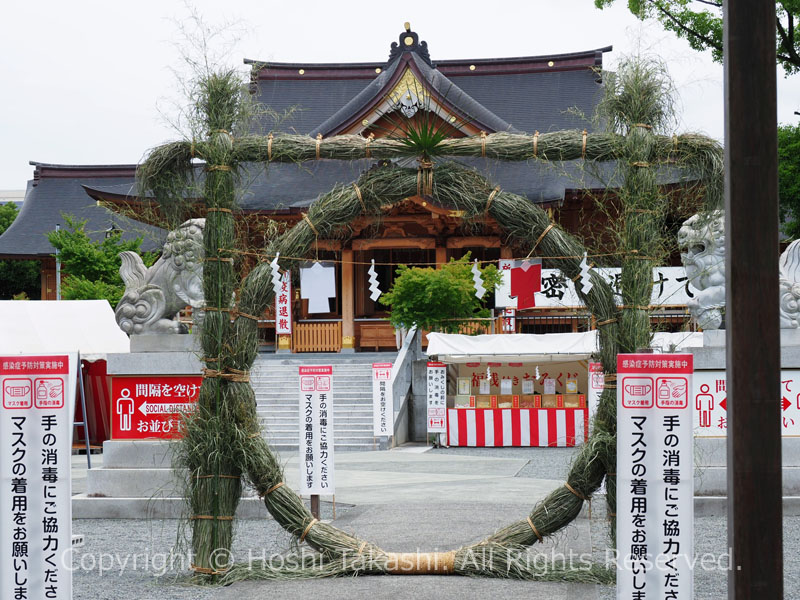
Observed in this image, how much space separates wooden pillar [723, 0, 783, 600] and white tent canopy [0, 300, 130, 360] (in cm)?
1274

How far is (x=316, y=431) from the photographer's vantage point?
9297 millimetres

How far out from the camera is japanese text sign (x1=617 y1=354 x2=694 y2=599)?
4836mm

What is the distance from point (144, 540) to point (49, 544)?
3.49m

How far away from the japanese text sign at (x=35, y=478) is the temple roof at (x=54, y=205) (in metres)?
21.2

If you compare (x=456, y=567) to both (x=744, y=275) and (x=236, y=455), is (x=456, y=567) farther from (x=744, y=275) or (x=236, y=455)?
(x=744, y=275)

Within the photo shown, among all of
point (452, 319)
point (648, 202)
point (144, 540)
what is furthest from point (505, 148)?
point (452, 319)

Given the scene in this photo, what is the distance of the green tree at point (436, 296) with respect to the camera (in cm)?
1802

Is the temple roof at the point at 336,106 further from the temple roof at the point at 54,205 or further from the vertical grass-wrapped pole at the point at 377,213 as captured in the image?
the vertical grass-wrapped pole at the point at 377,213

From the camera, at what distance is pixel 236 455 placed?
21.9 ft

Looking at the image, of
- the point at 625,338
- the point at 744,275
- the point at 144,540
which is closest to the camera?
the point at 744,275

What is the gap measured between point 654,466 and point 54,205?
90.2ft

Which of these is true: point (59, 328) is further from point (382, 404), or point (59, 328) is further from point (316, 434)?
point (316, 434)

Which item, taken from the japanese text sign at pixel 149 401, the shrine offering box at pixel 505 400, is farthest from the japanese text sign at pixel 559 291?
the japanese text sign at pixel 149 401

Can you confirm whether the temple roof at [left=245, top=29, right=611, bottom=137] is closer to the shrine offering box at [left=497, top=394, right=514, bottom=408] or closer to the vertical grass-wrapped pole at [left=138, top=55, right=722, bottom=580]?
the shrine offering box at [left=497, top=394, right=514, bottom=408]
